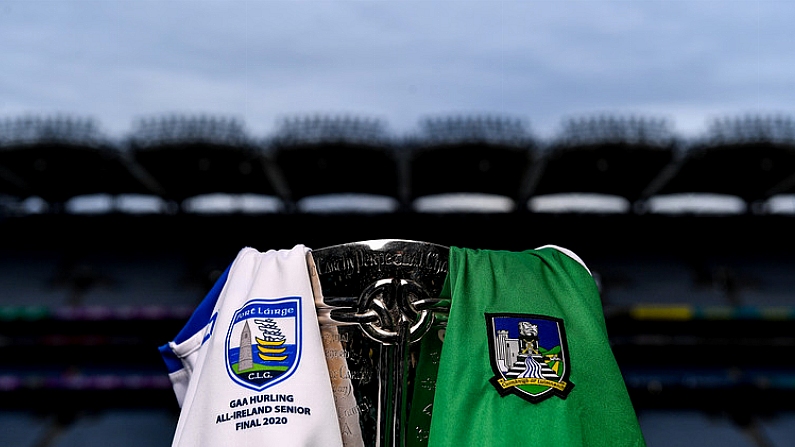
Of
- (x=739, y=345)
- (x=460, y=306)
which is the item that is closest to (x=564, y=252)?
(x=460, y=306)

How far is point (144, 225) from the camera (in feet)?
45.1

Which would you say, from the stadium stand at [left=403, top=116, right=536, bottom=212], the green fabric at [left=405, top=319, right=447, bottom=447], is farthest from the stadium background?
the green fabric at [left=405, top=319, right=447, bottom=447]

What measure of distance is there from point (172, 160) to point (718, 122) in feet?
35.4

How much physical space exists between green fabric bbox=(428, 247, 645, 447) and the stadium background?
415 inches

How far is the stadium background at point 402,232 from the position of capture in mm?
11398

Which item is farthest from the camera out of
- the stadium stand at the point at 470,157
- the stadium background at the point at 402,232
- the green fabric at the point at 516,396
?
the stadium stand at the point at 470,157

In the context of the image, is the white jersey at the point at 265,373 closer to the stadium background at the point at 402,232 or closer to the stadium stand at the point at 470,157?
the stadium background at the point at 402,232

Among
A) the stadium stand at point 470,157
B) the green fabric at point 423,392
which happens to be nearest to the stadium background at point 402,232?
the stadium stand at point 470,157

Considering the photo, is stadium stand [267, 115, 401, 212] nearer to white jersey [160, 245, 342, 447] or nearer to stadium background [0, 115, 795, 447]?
stadium background [0, 115, 795, 447]

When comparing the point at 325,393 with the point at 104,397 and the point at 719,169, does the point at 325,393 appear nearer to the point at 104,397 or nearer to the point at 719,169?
the point at 104,397

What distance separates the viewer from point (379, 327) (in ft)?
3.72

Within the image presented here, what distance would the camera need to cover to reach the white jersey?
1021 mm

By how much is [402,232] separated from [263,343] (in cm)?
1210

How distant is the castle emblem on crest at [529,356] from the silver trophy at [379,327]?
0.12 m
